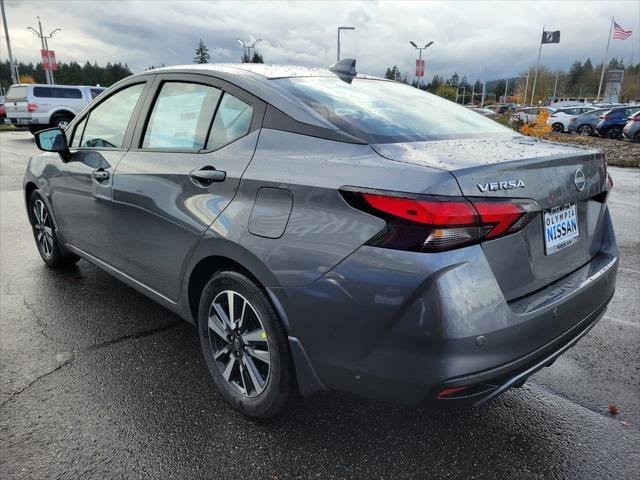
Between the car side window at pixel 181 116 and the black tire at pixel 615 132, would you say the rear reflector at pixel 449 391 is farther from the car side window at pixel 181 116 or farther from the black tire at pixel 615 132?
the black tire at pixel 615 132

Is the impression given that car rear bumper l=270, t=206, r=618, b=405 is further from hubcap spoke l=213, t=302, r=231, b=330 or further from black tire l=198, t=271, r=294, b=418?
hubcap spoke l=213, t=302, r=231, b=330

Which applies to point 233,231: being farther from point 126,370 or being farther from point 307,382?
point 126,370

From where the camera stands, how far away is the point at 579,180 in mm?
2131

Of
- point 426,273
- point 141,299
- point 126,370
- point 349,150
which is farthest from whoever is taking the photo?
point 141,299

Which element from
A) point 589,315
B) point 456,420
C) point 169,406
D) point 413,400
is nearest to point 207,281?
point 169,406

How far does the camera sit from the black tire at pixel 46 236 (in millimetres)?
4324

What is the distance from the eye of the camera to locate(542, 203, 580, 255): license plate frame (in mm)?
1962

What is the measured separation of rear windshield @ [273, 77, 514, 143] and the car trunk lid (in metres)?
0.14

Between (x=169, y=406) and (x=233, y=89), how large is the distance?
5.39ft

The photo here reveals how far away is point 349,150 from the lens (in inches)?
77.6

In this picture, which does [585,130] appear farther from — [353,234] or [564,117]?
[353,234]

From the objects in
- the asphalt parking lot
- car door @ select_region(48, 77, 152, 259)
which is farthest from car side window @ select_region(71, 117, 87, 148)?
the asphalt parking lot

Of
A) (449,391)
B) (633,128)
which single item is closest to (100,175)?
(449,391)

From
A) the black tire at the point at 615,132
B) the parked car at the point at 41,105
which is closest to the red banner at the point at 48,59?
the parked car at the point at 41,105
